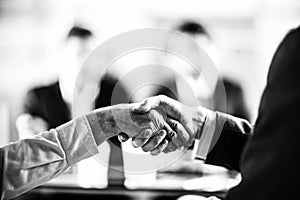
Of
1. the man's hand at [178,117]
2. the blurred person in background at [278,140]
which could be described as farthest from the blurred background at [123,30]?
the blurred person in background at [278,140]

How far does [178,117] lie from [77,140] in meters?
0.35

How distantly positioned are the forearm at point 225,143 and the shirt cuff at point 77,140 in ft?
0.94

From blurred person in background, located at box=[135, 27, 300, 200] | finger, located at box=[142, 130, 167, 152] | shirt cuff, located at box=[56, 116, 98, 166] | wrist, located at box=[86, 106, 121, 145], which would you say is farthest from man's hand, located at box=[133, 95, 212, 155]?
blurred person in background, located at box=[135, 27, 300, 200]

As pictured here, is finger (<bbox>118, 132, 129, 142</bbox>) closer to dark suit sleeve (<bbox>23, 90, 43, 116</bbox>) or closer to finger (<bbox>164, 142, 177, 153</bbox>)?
finger (<bbox>164, 142, 177, 153</bbox>)

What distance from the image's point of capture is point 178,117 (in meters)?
1.24

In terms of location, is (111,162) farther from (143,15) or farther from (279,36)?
(279,36)

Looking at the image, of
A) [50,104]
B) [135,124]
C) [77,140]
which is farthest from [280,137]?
[50,104]

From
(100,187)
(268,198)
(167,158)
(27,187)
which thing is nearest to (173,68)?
(167,158)

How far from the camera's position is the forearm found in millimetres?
1083

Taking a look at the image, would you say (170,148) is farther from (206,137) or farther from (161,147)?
(206,137)

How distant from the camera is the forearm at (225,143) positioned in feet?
3.55

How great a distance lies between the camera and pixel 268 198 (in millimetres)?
510

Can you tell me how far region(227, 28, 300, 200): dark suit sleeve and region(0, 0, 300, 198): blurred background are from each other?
914mm

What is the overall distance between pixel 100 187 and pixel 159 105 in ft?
1.22
